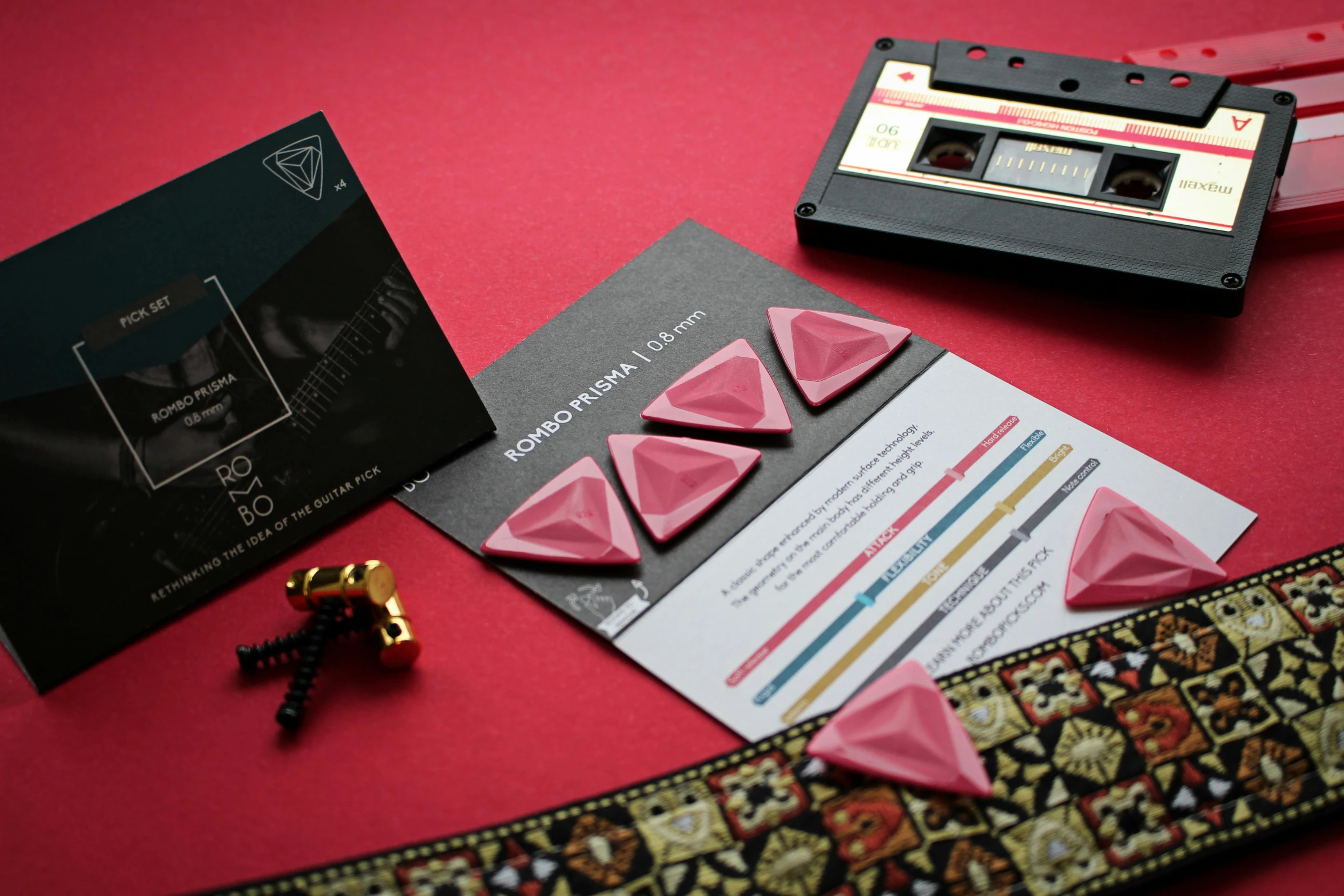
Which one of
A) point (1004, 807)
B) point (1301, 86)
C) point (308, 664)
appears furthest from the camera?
point (1301, 86)

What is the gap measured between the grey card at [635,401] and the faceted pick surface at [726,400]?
20mm

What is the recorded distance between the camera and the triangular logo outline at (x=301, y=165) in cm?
118

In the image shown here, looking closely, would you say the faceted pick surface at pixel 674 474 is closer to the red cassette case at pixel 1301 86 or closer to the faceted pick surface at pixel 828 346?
the faceted pick surface at pixel 828 346

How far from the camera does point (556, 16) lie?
209 cm

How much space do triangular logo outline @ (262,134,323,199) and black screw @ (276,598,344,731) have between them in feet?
1.45

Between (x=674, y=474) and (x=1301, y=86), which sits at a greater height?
(x=1301, y=86)

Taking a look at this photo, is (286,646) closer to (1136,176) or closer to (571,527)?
(571,527)

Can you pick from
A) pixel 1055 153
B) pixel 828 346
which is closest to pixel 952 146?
pixel 1055 153

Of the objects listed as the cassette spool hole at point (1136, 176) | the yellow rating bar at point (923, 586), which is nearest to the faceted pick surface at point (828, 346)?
the yellow rating bar at point (923, 586)

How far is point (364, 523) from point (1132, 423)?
37.5 inches

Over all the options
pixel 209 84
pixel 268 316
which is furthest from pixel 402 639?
pixel 209 84

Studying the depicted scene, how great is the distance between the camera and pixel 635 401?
143 centimetres

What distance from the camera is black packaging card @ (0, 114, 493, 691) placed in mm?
1106

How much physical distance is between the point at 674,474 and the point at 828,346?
0.30 metres
